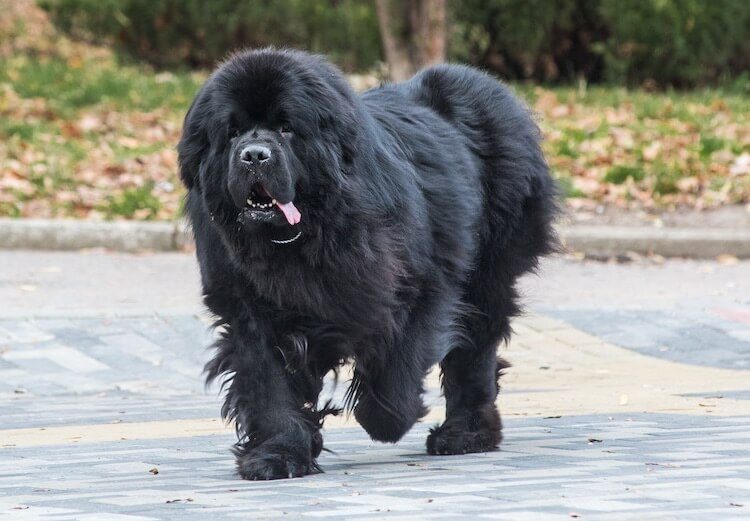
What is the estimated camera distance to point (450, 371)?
19.6 ft

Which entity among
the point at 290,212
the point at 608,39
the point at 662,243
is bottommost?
the point at 662,243

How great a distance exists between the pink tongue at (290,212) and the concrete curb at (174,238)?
6.53 m

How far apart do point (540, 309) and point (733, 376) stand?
1738mm

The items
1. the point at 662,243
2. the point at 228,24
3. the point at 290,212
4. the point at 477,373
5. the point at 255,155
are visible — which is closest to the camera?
the point at 255,155

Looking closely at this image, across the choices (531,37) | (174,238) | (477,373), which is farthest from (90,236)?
(531,37)

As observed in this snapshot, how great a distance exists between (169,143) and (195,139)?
363 inches

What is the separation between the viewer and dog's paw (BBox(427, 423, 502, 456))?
568cm

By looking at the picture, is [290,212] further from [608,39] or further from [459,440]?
[608,39]

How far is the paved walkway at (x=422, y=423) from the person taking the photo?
432cm

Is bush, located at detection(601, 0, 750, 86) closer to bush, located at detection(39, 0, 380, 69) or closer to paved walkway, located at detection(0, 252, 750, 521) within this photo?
bush, located at detection(39, 0, 380, 69)

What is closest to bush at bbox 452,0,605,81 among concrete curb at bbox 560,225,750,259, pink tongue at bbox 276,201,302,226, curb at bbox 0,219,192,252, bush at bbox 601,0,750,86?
bush at bbox 601,0,750,86

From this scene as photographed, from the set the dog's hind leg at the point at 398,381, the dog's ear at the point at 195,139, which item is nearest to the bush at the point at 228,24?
the dog's hind leg at the point at 398,381

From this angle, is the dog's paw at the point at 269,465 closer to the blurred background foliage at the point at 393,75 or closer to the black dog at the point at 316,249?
the black dog at the point at 316,249

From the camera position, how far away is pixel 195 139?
5023 millimetres
